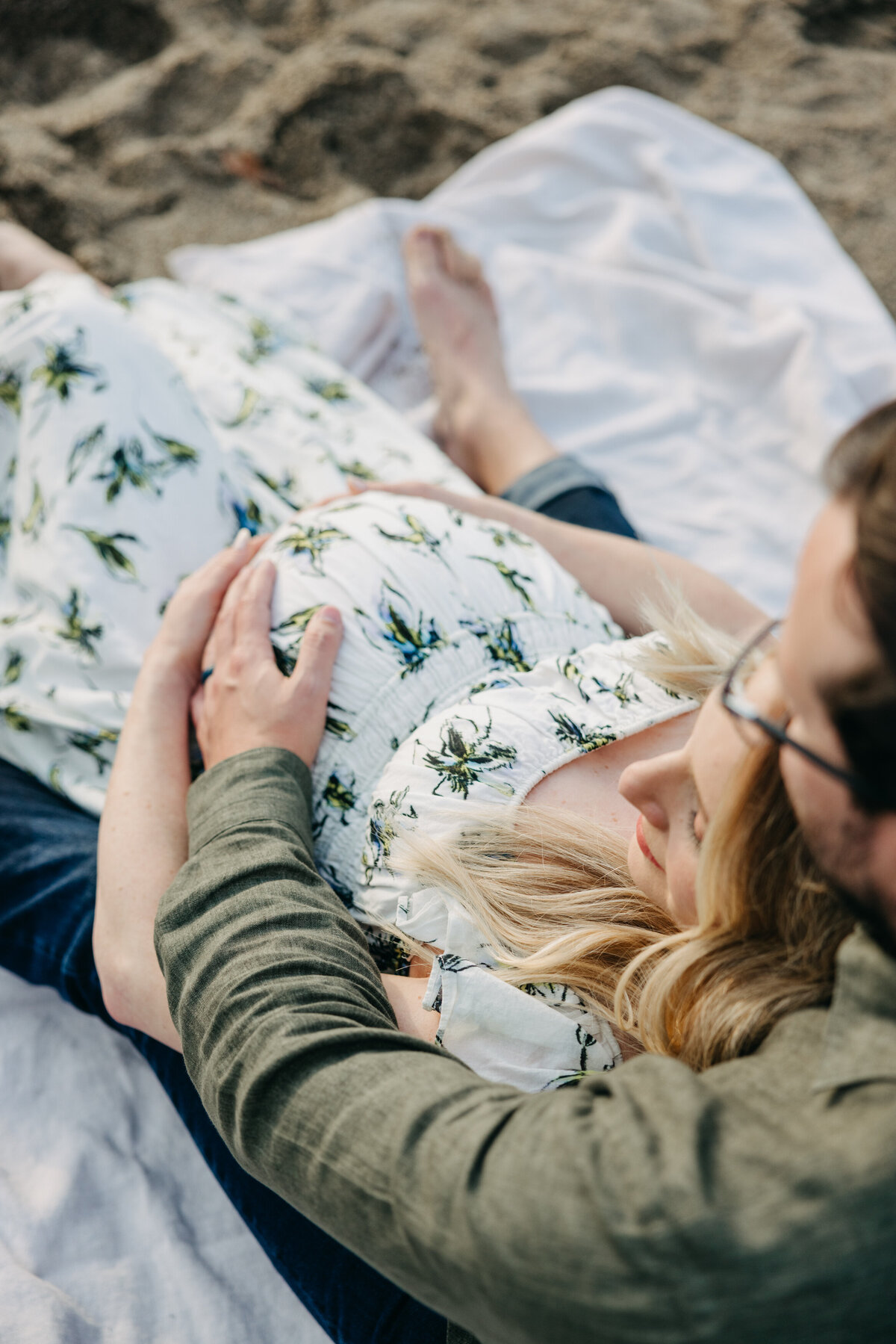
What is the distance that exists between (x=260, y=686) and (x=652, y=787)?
52 centimetres

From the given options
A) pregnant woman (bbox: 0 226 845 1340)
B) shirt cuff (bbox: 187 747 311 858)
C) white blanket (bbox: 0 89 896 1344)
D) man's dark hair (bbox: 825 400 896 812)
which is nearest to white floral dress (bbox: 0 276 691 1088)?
pregnant woman (bbox: 0 226 845 1340)

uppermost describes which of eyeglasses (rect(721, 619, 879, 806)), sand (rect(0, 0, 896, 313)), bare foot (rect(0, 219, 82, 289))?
sand (rect(0, 0, 896, 313))

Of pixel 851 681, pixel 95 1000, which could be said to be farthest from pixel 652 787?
pixel 95 1000

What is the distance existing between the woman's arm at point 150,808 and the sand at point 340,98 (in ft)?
4.43

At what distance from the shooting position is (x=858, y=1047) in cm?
63

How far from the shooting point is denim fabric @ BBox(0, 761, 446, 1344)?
3.28 feet

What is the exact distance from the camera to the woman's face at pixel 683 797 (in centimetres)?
80

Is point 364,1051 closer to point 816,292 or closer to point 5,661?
point 5,661

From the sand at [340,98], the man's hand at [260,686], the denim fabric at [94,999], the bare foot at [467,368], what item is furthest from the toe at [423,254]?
the denim fabric at [94,999]

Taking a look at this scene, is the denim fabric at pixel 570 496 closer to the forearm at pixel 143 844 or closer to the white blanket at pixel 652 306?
the white blanket at pixel 652 306

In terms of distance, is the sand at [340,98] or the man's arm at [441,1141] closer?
the man's arm at [441,1141]

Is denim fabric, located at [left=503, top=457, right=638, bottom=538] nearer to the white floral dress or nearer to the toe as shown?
the white floral dress

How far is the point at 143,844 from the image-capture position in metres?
1.14

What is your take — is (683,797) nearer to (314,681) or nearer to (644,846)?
(644,846)
